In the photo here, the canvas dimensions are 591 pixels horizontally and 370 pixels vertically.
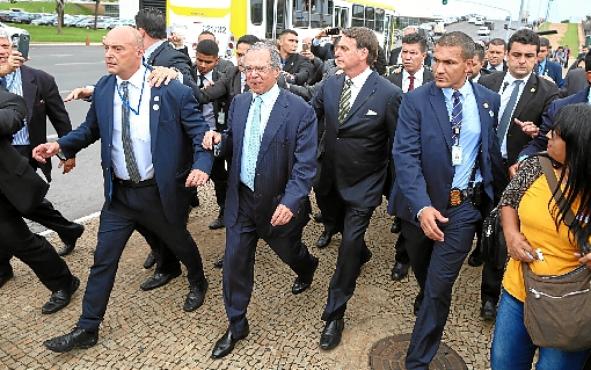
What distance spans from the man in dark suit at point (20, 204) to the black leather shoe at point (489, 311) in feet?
10.6

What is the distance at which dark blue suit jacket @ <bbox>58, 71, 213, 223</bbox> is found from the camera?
3.51 m

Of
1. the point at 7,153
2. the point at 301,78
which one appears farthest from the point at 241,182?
the point at 301,78

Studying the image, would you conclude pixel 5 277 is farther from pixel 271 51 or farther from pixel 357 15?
pixel 357 15

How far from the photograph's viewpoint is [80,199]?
6.44 meters

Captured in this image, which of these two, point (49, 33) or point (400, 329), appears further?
point (49, 33)

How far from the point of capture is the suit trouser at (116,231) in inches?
138

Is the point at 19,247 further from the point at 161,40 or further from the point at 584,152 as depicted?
the point at 584,152

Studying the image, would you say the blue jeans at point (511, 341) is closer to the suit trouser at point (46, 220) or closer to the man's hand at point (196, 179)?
the man's hand at point (196, 179)

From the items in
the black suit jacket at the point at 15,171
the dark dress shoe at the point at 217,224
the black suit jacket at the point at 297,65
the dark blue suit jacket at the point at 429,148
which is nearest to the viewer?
the dark blue suit jacket at the point at 429,148

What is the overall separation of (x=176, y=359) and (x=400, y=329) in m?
1.63

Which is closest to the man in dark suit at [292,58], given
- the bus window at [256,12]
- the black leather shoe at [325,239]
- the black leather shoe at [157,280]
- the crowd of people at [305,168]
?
the black leather shoe at [325,239]

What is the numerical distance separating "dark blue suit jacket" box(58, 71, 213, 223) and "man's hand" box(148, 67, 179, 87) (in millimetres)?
37

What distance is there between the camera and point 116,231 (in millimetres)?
3576

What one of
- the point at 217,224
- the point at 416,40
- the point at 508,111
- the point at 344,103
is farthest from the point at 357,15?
the point at 344,103
